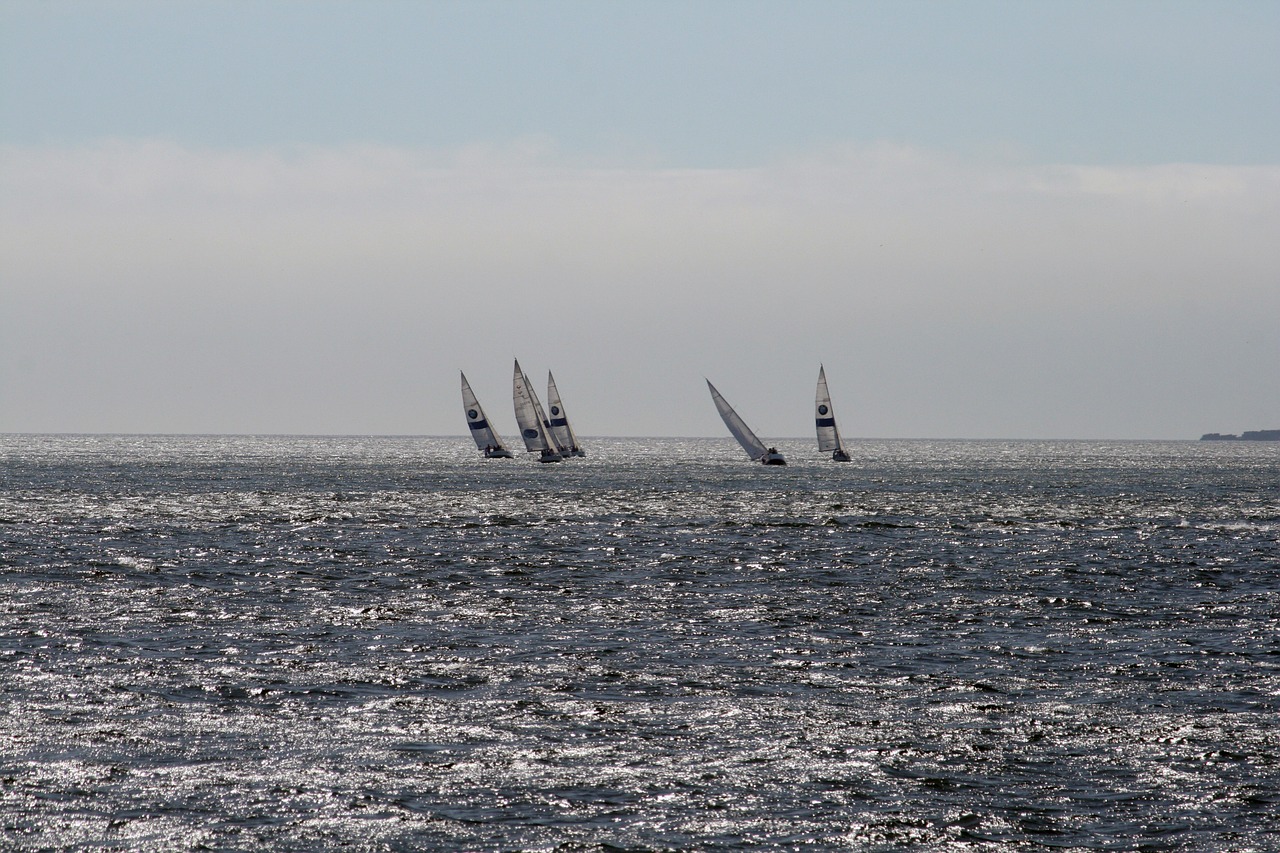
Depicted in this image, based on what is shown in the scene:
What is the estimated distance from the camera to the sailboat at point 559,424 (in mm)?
140875

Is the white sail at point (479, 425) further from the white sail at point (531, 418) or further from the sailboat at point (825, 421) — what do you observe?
the sailboat at point (825, 421)

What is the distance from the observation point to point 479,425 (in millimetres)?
158500

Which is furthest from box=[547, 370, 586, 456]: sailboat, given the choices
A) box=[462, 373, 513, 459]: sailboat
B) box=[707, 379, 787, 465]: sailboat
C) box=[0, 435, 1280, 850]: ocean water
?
box=[0, 435, 1280, 850]: ocean water

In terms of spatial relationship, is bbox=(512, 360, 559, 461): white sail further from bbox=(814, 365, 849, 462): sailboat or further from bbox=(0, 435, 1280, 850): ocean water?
bbox=(0, 435, 1280, 850): ocean water

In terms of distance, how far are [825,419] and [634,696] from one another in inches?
5076

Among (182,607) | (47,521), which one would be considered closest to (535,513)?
(47,521)

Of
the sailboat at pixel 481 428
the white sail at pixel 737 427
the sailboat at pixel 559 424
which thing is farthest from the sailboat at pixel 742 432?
the sailboat at pixel 481 428

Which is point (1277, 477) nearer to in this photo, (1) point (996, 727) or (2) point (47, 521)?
(2) point (47, 521)

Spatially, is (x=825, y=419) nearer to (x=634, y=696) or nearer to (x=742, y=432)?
(x=742, y=432)

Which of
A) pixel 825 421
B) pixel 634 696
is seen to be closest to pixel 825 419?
pixel 825 421

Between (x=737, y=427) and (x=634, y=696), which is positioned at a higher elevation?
(x=737, y=427)

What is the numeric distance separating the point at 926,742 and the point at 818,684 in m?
4.55

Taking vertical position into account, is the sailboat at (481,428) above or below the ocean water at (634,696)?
above

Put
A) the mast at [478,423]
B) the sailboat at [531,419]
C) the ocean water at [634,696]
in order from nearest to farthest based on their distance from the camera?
the ocean water at [634,696] < the sailboat at [531,419] < the mast at [478,423]
